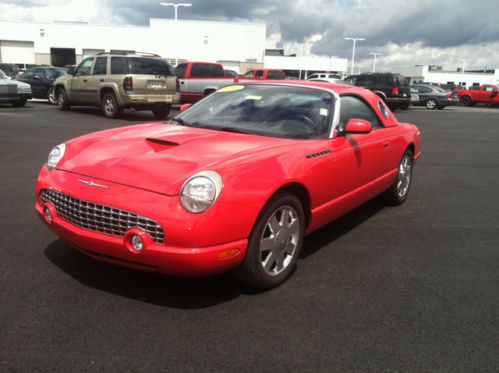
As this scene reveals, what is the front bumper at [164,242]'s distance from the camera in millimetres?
2709

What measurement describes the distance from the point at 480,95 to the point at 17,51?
174 ft

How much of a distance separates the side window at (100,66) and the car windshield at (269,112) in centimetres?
1018

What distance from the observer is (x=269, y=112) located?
404 cm

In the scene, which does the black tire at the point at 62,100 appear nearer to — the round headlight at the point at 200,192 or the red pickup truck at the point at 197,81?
the red pickup truck at the point at 197,81

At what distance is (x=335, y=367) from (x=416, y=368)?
1.38ft

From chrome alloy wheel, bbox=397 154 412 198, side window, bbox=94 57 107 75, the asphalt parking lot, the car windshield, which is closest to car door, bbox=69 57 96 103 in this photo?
side window, bbox=94 57 107 75

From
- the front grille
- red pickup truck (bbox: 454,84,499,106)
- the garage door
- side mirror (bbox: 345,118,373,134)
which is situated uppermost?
the garage door

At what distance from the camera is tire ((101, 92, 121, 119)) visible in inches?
533

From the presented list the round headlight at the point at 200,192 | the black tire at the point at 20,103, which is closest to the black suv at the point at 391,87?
the black tire at the point at 20,103

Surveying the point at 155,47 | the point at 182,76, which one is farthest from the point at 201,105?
the point at 155,47

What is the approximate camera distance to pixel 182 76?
1792cm

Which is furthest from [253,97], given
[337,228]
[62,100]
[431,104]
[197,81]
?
[431,104]

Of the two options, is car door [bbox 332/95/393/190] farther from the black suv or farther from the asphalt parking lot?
the black suv

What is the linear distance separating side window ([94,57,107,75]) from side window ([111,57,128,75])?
341 mm
